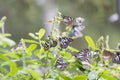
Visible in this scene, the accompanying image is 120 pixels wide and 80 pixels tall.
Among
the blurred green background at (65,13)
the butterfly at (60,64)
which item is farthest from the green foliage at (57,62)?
the blurred green background at (65,13)

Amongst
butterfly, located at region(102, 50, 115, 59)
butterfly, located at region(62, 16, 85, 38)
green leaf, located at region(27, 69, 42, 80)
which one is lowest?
green leaf, located at region(27, 69, 42, 80)

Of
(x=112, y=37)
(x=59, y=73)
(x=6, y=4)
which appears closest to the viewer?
(x=59, y=73)

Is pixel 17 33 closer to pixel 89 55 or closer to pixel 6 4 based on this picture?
pixel 6 4

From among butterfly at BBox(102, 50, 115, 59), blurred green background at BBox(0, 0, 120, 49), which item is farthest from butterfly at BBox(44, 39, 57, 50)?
blurred green background at BBox(0, 0, 120, 49)

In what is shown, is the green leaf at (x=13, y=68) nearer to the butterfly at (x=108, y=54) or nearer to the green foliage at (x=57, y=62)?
the green foliage at (x=57, y=62)

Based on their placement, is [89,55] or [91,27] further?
[91,27]

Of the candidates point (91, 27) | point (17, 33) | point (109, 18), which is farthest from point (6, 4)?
point (109, 18)

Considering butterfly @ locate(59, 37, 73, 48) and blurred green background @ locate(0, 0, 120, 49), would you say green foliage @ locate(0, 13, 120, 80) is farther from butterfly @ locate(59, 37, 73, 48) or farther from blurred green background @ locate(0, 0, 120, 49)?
blurred green background @ locate(0, 0, 120, 49)

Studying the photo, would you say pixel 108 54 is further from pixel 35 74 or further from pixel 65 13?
pixel 65 13
